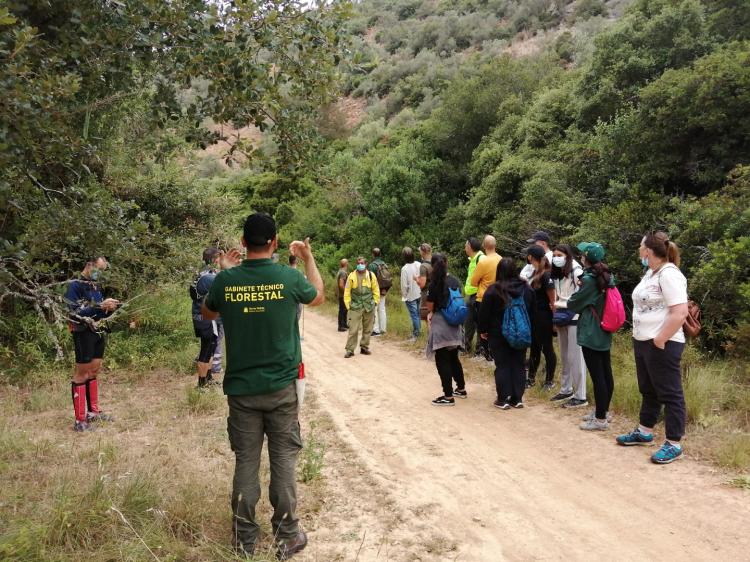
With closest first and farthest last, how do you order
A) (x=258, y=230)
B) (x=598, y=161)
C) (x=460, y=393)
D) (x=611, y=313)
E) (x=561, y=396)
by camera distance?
(x=258, y=230), (x=611, y=313), (x=561, y=396), (x=460, y=393), (x=598, y=161)

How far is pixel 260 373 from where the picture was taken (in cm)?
357

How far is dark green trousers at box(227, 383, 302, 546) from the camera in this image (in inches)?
142

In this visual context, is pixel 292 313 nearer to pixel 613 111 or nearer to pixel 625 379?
pixel 625 379

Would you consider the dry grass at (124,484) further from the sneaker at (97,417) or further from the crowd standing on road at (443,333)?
the crowd standing on road at (443,333)

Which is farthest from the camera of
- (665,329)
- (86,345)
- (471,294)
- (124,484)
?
(471,294)

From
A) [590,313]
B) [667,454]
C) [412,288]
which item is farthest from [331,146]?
[412,288]

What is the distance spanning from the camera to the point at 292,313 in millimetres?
3723

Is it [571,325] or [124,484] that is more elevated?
[571,325]

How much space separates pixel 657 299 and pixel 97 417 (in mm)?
6273

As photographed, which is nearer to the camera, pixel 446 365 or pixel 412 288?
pixel 446 365

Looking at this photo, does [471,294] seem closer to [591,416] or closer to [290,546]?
[591,416]

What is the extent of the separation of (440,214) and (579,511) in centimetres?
1761

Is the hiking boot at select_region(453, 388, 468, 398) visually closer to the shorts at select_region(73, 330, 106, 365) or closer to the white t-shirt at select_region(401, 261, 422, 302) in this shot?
the shorts at select_region(73, 330, 106, 365)

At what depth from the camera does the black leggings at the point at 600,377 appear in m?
5.98
